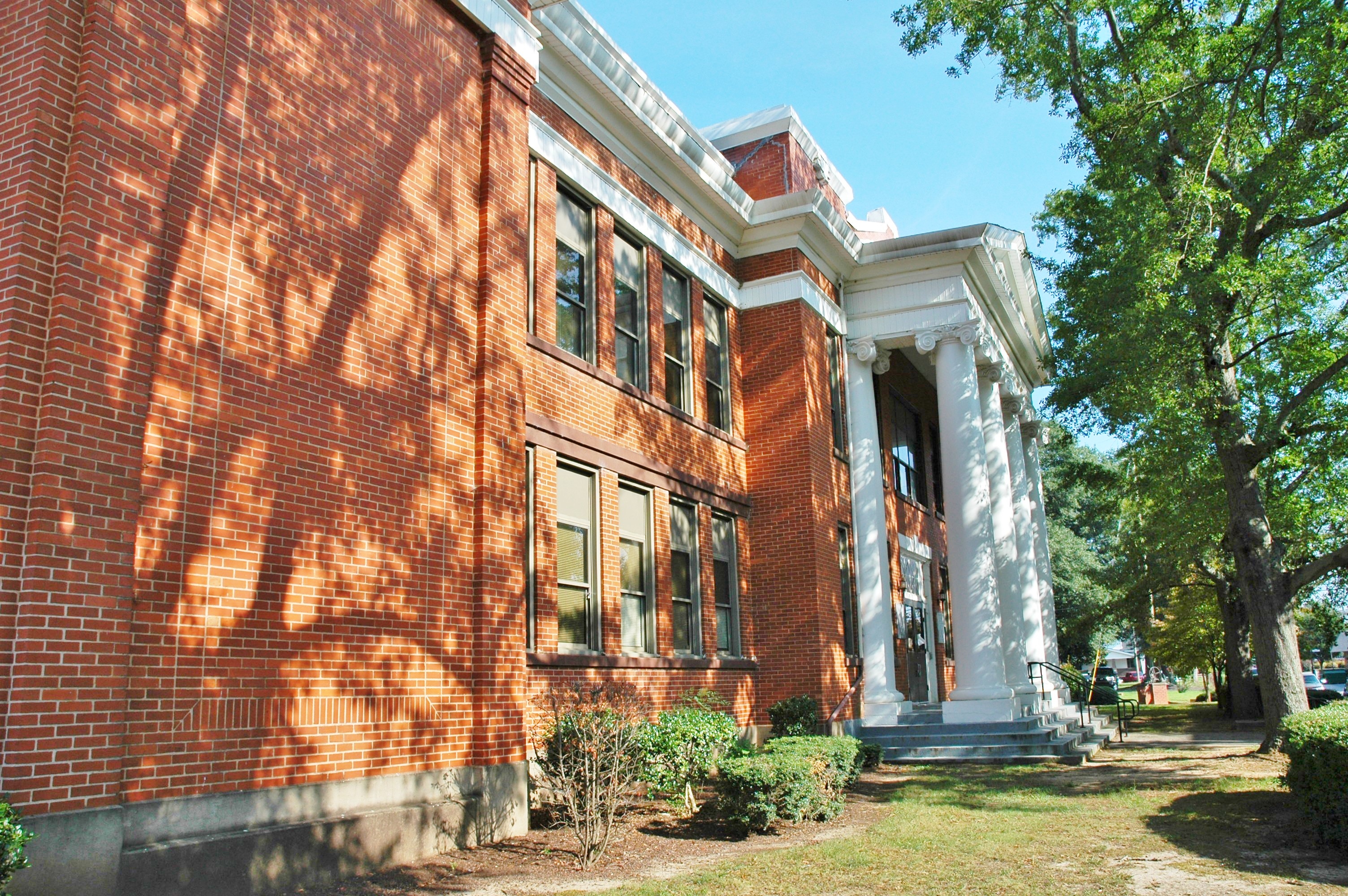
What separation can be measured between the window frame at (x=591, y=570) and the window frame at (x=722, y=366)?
399cm

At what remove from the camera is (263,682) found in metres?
7.34

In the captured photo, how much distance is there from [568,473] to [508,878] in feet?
19.9

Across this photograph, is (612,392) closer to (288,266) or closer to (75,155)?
(288,266)

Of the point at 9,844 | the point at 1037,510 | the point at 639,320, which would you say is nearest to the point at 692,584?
the point at 639,320

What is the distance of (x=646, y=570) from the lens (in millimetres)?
14602

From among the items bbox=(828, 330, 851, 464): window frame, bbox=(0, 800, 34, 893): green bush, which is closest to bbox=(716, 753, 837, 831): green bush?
bbox=(0, 800, 34, 893): green bush

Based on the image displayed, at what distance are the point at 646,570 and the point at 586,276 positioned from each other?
4255mm

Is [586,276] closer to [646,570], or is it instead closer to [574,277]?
[574,277]

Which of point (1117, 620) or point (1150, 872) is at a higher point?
point (1117, 620)

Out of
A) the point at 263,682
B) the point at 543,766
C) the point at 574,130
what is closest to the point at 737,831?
the point at 543,766

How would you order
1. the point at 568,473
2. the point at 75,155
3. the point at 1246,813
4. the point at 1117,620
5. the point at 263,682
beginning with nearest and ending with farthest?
the point at 75,155 < the point at 263,682 < the point at 1246,813 < the point at 568,473 < the point at 1117,620

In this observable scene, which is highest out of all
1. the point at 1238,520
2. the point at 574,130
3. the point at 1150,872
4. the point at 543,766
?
the point at 574,130

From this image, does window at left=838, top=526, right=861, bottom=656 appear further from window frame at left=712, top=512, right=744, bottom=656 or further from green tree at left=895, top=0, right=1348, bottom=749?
green tree at left=895, top=0, right=1348, bottom=749

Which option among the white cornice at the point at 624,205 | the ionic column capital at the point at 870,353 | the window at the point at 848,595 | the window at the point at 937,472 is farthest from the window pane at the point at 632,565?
the window at the point at 937,472
